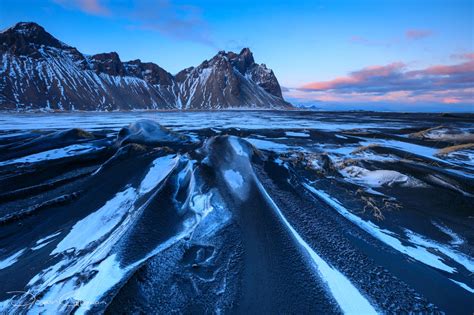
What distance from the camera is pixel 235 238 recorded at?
468 cm

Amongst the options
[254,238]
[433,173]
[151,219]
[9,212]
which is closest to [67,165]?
[9,212]

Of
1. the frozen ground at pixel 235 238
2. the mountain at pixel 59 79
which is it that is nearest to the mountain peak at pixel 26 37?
the mountain at pixel 59 79

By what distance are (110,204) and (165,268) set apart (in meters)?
3.09

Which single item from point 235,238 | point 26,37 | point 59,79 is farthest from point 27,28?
point 235,238

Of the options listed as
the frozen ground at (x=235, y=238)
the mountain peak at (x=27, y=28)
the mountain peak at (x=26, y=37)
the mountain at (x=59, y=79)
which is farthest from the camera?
the mountain peak at (x=27, y=28)

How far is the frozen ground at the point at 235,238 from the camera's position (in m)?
3.26

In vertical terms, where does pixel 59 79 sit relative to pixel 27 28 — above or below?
below

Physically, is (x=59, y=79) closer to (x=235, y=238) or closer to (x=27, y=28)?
(x=27, y=28)

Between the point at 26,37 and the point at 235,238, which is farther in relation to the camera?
the point at 26,37

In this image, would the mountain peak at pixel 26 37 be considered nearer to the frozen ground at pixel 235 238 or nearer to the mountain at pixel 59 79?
the mountain at pixel 59 79

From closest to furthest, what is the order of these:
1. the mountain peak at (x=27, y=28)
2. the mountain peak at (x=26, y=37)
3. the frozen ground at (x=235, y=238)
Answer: the frozen ground at (x=235, y=238) → the mountain peak at (x=26, y=37) → the mountain peak at (x=27, y=28)

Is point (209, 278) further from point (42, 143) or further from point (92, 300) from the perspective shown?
point (42, 143)

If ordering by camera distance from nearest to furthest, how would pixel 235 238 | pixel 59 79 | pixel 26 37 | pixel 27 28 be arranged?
pixel 235 238, pixel 59 79, pixel 26 37, pixel 27 28

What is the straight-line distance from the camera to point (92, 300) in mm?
3096
